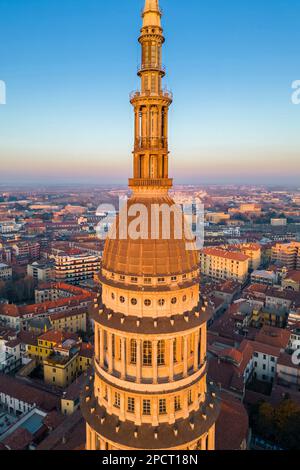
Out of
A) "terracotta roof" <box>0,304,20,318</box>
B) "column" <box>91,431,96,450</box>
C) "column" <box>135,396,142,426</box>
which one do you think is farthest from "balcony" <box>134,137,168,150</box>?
"terracotta roof" <box>0,304,20,318</box>

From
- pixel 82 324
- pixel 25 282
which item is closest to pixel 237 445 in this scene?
pixel 82 324

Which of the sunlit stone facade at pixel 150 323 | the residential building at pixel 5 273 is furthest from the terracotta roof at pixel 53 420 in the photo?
the residential building at pixel 5 273

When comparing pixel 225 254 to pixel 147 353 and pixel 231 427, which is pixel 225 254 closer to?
pixel 231 427

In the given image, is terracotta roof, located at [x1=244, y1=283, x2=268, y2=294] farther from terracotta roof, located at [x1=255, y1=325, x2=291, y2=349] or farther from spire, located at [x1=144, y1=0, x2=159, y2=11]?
spire, located at [x1=144, y1=0, x2=159, y2=11]

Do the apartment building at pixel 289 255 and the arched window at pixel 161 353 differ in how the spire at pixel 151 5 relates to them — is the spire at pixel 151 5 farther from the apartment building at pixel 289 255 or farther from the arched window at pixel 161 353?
the apartment building at pixel 289 255

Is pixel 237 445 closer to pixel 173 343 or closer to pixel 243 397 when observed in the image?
pixel 243 397
